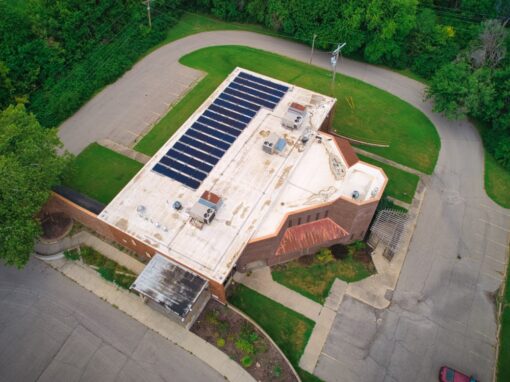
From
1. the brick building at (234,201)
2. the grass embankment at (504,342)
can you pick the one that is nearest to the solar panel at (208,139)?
the brick building at (234,201)

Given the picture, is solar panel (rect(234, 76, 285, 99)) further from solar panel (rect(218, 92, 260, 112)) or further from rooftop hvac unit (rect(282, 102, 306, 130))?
rooftop hvac unit (rect(282, 102, 306, 130))

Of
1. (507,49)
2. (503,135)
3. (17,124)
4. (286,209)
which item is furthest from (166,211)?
(507,49)

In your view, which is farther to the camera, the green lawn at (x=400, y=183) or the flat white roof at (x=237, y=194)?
the green lawn at (x=400, y=183)

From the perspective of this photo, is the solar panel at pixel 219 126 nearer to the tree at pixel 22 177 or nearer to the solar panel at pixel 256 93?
the solar panel at pixel 256 93

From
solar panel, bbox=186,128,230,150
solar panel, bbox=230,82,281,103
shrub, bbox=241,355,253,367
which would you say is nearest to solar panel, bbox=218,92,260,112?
solar panel, bbox=230,82,281,103

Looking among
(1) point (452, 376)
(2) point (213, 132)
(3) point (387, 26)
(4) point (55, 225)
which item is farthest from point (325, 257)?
(3) point (387, 26)

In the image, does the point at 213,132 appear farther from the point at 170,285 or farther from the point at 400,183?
the point at 400,183

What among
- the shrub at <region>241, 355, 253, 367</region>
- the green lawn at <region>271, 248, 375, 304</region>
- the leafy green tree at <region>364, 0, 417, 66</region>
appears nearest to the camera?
the shrub at <region>241, 355, 253, 367</region>
